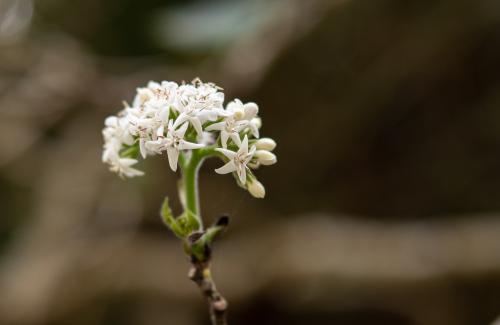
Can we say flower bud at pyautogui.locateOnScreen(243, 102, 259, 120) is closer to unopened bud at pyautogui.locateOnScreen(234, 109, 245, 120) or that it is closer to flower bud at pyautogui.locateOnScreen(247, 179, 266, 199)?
unopened bud at pyautogui.locateOnScreen(234, 109, 245, 120)

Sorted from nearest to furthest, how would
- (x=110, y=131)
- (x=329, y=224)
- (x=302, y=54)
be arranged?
(x=110, y=131) → (x=329, y=224) → (x=302, y=54)

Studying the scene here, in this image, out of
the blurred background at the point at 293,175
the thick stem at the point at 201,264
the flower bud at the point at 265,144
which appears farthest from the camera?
the blurred background at the point at 293,175

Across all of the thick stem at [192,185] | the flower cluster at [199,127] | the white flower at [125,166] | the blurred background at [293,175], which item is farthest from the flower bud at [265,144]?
the blurred background at [293,175]

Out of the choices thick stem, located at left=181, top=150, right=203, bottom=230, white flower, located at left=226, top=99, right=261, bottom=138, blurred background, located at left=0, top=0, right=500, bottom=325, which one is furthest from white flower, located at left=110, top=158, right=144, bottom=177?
blurred background, located at left=0, top=0, right=500, bottom=325

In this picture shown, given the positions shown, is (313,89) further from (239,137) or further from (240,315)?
(239,137)

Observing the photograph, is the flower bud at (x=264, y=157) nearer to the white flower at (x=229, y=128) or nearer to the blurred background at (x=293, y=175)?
the white flower at (x=229, y=128)

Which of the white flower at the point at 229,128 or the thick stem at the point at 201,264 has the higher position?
the white flower at the point at 229,128

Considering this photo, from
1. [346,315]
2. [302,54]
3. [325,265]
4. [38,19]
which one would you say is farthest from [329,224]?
[38,19]
